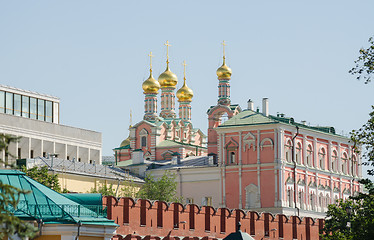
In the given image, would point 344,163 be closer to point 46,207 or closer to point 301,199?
point 301,199

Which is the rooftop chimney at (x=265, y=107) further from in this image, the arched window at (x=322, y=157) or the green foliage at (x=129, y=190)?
the green foliage at (x=129, y=190)

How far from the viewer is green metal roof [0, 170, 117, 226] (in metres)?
34.6

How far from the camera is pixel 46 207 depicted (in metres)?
35.0

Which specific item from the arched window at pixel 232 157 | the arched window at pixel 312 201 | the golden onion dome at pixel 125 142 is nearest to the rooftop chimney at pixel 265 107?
the arched window at pixel 232 157

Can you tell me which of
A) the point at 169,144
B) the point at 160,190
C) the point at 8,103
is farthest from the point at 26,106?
the point at 160,190

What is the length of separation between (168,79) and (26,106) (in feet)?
68.5

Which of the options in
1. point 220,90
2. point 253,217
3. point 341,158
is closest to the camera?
point 253,217

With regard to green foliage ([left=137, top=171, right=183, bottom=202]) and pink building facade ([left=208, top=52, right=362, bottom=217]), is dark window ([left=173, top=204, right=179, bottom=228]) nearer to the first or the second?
green foliage ([left=137, top=171, right=183, bottom=202])

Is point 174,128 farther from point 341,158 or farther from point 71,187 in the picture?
point 71,187

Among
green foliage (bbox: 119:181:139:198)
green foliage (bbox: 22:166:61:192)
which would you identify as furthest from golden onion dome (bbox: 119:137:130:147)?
green foliage (bbox: 22:166:61:192)

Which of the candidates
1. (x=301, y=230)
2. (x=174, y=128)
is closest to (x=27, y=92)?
(x=174, y=128)

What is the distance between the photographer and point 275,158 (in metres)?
82.0

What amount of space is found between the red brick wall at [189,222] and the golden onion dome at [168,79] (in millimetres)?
50752

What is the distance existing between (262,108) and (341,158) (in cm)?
855
